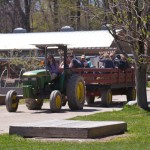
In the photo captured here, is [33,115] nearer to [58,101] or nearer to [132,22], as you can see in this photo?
[58,101]

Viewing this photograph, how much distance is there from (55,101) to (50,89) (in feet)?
4.34

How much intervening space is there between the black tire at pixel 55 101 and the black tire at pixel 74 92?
553mm

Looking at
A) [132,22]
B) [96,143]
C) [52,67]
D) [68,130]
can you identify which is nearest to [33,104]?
[52,67]

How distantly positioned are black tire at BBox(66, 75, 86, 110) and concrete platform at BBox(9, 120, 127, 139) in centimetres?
689

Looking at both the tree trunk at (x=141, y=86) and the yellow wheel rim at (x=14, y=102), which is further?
the yellow wheel rim at (x=14, y=102)

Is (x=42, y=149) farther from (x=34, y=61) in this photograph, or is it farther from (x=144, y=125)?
(x=34, y=61)

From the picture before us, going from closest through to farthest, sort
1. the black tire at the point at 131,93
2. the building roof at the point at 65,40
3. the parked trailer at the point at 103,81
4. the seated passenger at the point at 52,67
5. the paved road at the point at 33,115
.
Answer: the paved road at the point at 33,115 → the seated passenger at the point at 52,67 → the parked trailer at the point at 103,81 → the black tire at the point at 131,93 → the building roof at the point at 65,40

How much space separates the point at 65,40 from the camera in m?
41.5

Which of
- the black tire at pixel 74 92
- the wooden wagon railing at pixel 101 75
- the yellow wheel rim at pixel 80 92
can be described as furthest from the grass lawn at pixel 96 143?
the wooden wagon railing at pixel 101 75

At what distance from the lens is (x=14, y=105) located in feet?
66.9

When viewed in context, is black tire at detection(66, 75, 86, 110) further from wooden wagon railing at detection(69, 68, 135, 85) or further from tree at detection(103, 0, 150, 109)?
tree at detection(103, 0, 150, 109)

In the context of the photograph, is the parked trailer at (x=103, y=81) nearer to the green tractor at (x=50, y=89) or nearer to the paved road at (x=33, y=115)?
the paved road at (x=33, y=115)

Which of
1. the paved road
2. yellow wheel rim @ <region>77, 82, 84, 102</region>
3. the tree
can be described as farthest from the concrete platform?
yellow wheel rim @ <region>77, 82, 84, 102</region>

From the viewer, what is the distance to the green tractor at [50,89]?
66.3 ft
